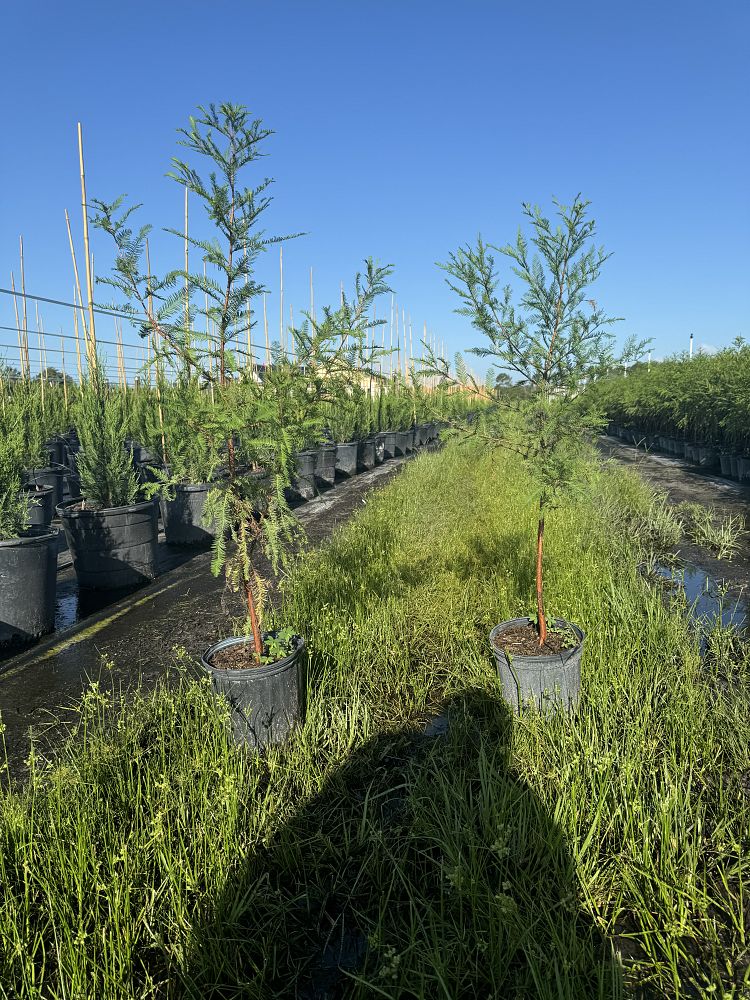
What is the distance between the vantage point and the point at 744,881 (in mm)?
1830

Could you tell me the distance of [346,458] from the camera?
1248cm

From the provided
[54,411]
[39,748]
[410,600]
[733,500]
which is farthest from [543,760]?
[54,411]

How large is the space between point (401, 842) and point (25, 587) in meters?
3.33

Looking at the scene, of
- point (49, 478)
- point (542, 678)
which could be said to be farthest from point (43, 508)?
point (542, 678)

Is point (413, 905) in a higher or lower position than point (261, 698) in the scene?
lower

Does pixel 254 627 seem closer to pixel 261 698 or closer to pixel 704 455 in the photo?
pixel 261 698

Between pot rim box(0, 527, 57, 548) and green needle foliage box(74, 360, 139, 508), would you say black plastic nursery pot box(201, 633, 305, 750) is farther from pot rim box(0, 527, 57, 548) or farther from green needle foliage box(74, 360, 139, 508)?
green needle foliage box(74, 360, 139, 508)

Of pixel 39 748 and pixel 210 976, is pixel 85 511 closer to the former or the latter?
pixel 39 748

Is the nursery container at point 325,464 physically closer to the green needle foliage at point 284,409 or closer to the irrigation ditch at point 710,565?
the irrigation ditch at point 710,565

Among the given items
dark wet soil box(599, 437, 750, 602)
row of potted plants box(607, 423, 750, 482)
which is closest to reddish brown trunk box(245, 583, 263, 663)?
dark wet soil box(599, 437, 750, 602)

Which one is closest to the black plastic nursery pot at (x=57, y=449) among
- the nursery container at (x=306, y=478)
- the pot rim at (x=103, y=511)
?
the nursery container at (x=306, y=478)

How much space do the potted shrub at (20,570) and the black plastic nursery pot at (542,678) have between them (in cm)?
330

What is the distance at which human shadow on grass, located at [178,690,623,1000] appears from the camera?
1.50m

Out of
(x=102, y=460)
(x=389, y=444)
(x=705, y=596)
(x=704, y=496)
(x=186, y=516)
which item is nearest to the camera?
(x=705, y=596)
